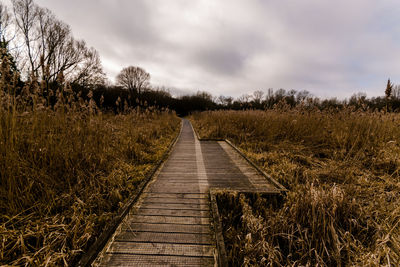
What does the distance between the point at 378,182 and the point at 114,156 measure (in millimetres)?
5495

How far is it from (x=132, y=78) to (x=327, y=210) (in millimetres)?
46561

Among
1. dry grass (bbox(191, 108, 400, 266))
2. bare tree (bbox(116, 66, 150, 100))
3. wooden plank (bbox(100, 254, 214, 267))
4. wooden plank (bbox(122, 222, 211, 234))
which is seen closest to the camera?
wooden plank (bbox(100, 254, 214, 267))

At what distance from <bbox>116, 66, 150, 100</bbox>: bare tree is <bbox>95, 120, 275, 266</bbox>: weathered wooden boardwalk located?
41310 millimetres

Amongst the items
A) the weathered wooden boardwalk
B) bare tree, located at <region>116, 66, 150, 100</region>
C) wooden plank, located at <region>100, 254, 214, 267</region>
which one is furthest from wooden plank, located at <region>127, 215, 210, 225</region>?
bare tree, located at <region>116, 66, 150, 100</region>

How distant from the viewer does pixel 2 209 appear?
6.02 ft

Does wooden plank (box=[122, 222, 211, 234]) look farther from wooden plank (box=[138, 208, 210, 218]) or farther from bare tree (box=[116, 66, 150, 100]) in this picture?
bare tree (box=[116, 66, 150, 100])

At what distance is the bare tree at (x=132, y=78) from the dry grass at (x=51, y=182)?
40499mm

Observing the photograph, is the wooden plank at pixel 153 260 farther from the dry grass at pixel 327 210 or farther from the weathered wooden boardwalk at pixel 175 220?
the dry grass at pixel 327 210

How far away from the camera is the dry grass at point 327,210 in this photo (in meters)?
1.57

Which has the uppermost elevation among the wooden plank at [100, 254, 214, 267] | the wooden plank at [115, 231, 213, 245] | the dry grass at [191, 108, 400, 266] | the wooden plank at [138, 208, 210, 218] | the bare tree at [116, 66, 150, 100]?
the bare tree at [116, 66, 150, 100]

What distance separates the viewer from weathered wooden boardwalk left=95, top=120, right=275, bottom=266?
1526mm

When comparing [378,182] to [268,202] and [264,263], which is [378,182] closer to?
[268,202]

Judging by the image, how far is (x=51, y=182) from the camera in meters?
2.25

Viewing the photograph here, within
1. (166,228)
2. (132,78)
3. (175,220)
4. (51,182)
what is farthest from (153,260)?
(132,78)
